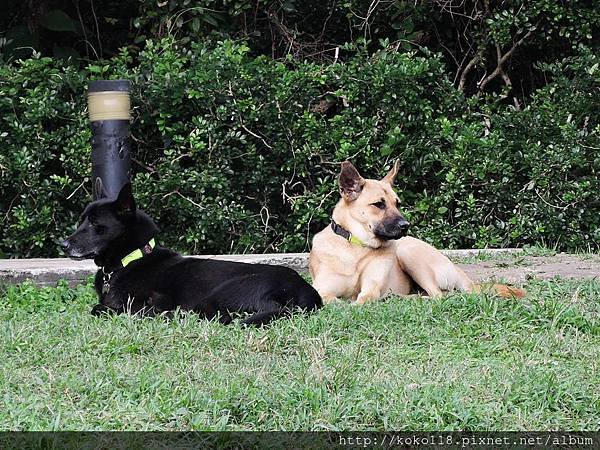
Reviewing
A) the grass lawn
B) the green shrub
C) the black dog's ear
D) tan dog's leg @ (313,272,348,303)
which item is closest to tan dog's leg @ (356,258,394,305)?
tan dog's leg @ (313,272,348,303)

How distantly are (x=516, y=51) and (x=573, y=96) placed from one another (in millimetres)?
1538

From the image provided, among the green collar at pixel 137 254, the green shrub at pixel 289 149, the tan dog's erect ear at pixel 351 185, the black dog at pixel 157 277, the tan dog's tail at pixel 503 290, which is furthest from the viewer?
the green shrub at pixel 289 149

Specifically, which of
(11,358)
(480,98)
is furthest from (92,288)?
(480,98)

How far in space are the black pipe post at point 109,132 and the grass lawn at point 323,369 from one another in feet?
5.27

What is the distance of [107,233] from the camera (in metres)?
6.11

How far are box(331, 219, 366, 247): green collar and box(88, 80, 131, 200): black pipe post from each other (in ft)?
5.82

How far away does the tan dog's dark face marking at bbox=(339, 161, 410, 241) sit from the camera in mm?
6461

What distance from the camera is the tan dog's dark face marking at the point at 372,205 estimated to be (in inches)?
254

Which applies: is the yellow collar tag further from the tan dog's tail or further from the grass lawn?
the tan dog's tail

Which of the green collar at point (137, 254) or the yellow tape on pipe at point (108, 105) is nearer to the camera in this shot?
the green collar at point (137, 254)

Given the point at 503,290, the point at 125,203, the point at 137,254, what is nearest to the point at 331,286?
the point at 503,290

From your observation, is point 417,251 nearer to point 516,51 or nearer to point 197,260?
point 197,260

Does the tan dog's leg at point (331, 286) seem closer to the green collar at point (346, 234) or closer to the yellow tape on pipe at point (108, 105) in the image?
the green collar at point (346, 234)

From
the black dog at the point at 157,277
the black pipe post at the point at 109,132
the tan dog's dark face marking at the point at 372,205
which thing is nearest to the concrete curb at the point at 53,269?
the black pipe post at the point at 109,132
